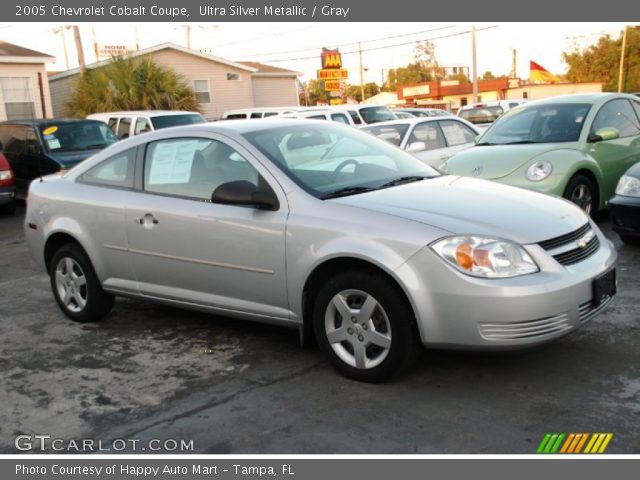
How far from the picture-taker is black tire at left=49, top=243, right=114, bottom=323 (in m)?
5.54

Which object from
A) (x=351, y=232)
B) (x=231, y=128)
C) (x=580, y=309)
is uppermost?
(x=231, y=128)

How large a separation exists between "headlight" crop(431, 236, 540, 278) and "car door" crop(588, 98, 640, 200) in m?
4.79

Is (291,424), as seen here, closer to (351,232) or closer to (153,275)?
(351,232)

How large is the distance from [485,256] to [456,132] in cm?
791

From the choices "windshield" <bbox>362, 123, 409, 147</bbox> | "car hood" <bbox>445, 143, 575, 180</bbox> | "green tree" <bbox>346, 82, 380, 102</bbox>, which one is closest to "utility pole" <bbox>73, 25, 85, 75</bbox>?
"windshield" <bbox>362, 123, 409, 147</bbox>

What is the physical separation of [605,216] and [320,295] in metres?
5.87

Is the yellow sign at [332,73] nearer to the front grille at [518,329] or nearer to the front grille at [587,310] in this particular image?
the front grille at [587,310]

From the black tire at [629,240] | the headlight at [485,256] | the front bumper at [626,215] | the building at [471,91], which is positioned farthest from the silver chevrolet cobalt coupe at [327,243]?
the building at [471,91]

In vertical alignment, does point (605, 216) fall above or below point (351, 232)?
below

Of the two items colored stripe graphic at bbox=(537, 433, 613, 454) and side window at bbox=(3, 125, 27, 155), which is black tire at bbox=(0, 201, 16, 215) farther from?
colored stripe graphic at bbox=(537, 433, 613, 454)

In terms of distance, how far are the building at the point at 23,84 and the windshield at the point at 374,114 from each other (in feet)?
34.1

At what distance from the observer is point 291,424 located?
3.66 m

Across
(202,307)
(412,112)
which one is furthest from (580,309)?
(412,112)

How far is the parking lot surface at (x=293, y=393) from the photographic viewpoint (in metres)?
3.48
